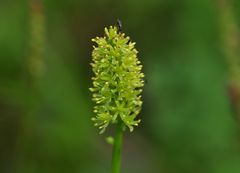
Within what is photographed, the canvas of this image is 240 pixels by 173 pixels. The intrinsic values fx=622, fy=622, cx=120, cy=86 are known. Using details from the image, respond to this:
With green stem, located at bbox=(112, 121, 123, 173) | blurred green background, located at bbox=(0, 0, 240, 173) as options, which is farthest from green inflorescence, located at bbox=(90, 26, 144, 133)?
blurred green background, located at bbox=(0, 0, 240, 173)

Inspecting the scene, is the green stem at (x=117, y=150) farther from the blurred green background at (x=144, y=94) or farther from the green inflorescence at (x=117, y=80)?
the blurred green background at (x=144, y=94)

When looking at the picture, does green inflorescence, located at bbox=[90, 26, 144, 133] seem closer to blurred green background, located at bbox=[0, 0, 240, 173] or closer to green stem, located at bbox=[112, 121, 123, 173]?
green stem, located at bbox=[112, 121, 123, 173]

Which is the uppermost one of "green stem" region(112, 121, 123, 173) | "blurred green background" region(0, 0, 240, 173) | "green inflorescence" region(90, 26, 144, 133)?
"blurred green background" region(0, 0, 240, 173)

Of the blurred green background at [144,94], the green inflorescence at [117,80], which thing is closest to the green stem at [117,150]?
the green inflorescence at [117,80]

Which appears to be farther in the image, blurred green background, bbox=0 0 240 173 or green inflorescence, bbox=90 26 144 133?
blurred green background, bbox=0 0 240 173

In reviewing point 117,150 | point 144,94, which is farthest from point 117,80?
point 144,94

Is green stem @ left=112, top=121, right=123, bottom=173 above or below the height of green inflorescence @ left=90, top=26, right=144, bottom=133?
below
